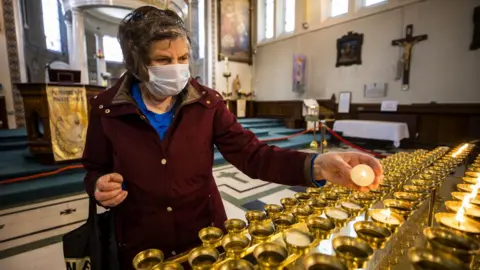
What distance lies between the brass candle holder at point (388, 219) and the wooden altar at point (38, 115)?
4.11 metres

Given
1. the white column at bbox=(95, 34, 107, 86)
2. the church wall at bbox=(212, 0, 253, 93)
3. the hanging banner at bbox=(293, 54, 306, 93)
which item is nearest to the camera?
the hanging banner at bbox=(293, 54, 306, 93)

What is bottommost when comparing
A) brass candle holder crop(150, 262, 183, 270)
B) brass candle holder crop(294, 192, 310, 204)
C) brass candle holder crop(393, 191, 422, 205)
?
brass candle holder crop(294, 192, 310, 204)

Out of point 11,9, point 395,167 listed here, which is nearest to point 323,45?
point 395,167

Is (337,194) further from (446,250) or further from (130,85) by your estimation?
(130,85)

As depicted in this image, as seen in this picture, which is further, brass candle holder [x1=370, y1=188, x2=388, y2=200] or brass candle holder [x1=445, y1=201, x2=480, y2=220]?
brass candle holder [x1=370, y1=188, x2=388, y2=200]

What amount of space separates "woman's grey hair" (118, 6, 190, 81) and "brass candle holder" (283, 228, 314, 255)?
871 mm

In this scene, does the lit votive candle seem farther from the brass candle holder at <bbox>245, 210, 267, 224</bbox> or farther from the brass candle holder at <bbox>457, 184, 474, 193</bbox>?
the brass candle holder at <bbox>457, 184, 474, 193</bbox>

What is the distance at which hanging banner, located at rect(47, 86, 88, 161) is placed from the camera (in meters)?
3.41

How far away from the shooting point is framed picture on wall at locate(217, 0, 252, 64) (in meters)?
10.5

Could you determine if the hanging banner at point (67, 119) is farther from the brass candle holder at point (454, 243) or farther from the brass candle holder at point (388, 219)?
the brass candle holder at point (454, 243)

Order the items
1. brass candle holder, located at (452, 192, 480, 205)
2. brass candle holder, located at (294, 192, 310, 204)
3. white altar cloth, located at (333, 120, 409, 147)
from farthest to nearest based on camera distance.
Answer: white altar cloth, located at (333, 120, 409, 147) < brass candle holder, located at (294, 192, 310, 204) < brass candle holder, located at (452, 192, 480, 205)

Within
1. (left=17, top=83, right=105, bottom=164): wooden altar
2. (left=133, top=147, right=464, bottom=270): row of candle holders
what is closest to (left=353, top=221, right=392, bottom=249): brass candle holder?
(left=133, top=147, right=464, bottom=270): row of candle holders

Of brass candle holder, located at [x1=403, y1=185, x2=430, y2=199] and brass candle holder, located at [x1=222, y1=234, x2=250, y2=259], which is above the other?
brass candle holder, located at [x1=403, y1=185, x2=430, y2=199]

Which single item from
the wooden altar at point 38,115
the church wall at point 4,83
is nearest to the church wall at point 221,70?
the church wall at point 4,83
